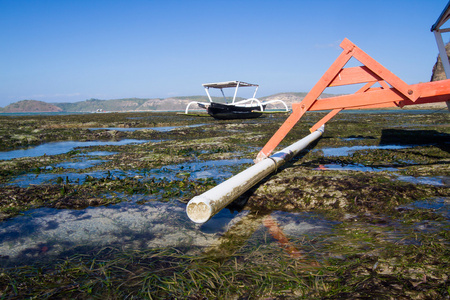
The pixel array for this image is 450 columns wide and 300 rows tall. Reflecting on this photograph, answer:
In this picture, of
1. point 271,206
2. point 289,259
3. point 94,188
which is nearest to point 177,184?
point 94,188

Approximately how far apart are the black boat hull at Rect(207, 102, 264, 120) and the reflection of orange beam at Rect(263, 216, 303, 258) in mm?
20763

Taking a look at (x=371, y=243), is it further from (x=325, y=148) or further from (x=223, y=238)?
(x=325, y=148)

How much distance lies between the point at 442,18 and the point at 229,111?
64.3 feet

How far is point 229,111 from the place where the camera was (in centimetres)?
2617

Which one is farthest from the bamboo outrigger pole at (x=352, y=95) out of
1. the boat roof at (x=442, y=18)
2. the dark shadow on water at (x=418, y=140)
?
the dark shadow on water at (x=418, y=140)

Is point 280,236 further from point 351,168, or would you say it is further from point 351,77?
point 351,168

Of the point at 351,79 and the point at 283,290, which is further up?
the point at 351,79

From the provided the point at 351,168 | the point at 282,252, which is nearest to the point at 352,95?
the point at 351,168

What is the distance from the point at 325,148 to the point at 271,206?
658 cm

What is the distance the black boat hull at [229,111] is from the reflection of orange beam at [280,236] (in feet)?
68.1

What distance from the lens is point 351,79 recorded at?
16.4 feet

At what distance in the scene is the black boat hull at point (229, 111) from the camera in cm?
2477

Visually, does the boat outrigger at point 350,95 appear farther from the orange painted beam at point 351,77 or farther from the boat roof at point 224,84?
the boat roof at point 224,84

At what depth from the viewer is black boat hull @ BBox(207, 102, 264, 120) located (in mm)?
24770
